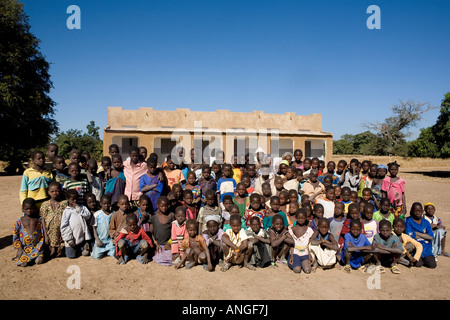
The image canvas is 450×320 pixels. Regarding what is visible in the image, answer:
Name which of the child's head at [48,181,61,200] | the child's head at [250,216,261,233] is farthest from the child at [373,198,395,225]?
the child's head at [48,181,61,200]

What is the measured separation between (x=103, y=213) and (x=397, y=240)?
4.49 meters

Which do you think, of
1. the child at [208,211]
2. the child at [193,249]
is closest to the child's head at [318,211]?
the child at [208,211]

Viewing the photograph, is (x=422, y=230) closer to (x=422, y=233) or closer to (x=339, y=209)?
(x=422, y=233)

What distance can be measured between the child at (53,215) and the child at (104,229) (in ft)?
1.70

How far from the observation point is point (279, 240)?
14.2 feet

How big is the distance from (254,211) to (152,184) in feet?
5.94

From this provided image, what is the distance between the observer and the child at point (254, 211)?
15.2ft

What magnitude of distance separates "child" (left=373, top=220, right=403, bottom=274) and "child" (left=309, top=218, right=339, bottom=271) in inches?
23.2

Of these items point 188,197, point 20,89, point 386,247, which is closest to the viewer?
point 386,247

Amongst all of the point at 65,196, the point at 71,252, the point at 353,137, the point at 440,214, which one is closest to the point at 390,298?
the point at 71,252

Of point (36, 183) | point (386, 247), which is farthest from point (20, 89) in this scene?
point (386, 247)

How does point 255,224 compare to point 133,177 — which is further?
point 133,177

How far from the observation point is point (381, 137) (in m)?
42.2
